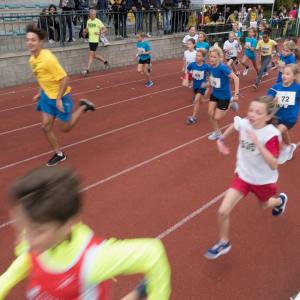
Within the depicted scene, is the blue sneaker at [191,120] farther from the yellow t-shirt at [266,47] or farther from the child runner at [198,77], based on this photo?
the yellow t-shirt at [266,47]

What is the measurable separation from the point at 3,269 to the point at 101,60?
10.5 metres

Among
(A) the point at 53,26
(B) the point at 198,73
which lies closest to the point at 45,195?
(B) the point at 198,73

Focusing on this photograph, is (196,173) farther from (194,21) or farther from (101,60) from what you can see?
(194,21)

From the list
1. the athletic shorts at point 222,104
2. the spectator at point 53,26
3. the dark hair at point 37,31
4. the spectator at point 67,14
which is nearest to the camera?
the dark hair at point 37,31

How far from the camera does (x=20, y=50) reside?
12.2 metres

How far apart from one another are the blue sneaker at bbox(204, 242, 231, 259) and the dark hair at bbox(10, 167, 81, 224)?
2772 mm

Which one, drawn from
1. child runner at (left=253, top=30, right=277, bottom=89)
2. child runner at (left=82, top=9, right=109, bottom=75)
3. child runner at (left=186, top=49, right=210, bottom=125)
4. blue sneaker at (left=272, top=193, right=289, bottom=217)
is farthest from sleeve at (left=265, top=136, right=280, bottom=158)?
child runner at (left=82, top=9, right=109, bottom=75)

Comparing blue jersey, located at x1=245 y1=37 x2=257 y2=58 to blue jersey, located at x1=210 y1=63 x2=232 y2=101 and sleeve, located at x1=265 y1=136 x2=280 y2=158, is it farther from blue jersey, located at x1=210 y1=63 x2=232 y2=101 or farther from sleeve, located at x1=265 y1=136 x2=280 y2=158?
sleeve, located at x1=265 y1=136 x2=280 y2=158

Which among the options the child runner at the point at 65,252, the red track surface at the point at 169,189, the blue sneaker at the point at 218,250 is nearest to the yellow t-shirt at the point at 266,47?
the red track surface at the point at 169,189

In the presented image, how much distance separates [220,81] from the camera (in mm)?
6812

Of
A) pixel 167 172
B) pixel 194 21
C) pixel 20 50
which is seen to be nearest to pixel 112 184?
pixel 167 172

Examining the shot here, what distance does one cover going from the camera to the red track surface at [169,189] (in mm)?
3617

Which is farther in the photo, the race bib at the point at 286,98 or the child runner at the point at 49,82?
the child runner at the point at 49,82

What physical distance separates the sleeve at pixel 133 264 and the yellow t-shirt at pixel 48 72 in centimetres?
472
